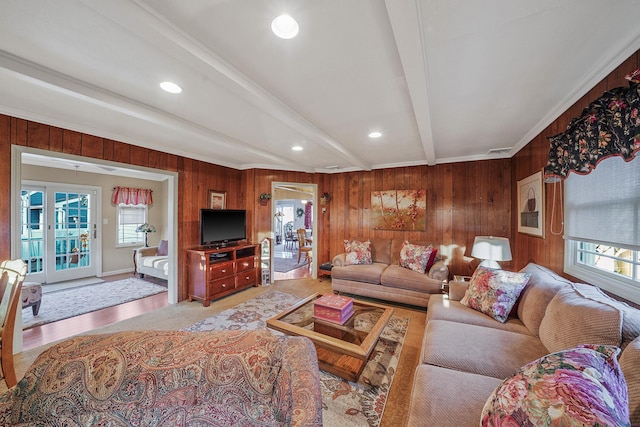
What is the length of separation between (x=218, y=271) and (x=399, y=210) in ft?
10.8

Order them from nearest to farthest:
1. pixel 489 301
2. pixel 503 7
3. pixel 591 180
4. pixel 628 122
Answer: pixel 503 7 → pixel 628 122 → pixel 591 180 → pixel 489 301

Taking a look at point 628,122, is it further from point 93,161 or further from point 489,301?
point 93,161

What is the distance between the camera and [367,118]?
7.71 feet

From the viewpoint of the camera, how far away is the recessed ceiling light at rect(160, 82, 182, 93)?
5.76 feet

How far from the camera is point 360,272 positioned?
12.1ft

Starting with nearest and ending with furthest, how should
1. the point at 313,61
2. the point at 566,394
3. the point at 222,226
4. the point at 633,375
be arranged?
the point at 566,394, the point at 633,375, the point at 313,61, the point at 222,226

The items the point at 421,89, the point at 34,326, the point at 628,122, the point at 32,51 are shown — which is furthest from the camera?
the point at 34,326

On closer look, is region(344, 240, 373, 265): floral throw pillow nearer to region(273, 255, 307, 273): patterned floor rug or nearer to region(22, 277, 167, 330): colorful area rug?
region(273, 255, 307, 273): patterned floor rug

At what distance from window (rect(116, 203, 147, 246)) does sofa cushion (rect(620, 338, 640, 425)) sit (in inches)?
290

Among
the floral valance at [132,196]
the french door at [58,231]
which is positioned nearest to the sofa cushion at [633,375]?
the french door at [58,231]

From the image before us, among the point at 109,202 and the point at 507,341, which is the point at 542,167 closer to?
the point at 507,341

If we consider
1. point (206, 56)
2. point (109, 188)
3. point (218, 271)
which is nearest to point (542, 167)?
point (206, 56)

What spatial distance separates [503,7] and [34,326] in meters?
5.11

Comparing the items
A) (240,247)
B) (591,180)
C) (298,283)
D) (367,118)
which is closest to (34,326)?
(240,247)
